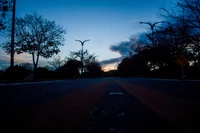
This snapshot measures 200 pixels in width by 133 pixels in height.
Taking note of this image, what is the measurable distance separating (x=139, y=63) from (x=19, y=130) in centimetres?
7403

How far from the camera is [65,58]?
87188 mm

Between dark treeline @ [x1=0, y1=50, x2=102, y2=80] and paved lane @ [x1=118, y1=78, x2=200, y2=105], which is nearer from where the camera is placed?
paved lane @ [x1=118, y1=78, x2=200, y2=105]

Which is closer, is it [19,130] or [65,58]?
[19,130]

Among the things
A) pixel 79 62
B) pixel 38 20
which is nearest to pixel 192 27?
pixel 38 20

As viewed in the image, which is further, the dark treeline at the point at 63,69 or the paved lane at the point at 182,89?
the dark treeline at the point at 63,69

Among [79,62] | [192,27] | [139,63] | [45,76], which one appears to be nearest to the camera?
[192,27]

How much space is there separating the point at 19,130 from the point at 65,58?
284 feet

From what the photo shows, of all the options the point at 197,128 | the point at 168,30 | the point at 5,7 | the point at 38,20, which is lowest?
the point at 197,128

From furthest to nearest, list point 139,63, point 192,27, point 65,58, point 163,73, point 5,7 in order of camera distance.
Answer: point 65,58 → point 139,63 → point 163,73 → point 5,7 → point 192,27

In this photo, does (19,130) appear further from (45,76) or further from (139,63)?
(139,63)

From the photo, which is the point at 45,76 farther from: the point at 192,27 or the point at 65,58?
the point at 65,58

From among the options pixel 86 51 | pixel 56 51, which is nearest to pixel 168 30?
pixel 56 51

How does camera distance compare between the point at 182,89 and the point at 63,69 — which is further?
the point at 63,69

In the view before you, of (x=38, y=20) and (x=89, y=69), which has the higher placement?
(x=38, y=20)
